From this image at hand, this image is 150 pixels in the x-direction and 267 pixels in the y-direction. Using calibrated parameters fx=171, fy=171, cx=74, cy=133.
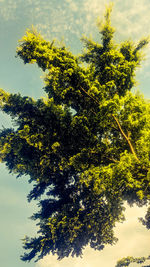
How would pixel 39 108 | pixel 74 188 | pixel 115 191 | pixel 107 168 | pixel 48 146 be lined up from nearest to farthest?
pixel 107 168 → pixel 115 191 → pixel 48 146 → pixel 39 108 → pixel 74 188

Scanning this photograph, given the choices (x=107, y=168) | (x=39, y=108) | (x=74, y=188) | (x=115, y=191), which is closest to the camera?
(x=107, y=168)

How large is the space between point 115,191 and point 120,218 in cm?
416

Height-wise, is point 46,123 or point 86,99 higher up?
point 86,99

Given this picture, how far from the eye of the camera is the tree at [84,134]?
7.94m

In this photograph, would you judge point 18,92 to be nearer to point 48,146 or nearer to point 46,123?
point 46,123

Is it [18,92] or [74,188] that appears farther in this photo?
[74,188]

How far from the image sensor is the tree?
794 cm

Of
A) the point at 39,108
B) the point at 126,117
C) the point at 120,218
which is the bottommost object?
the point at 120,218

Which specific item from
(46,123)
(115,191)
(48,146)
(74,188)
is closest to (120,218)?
(74,188)

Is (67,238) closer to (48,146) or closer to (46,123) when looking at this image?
(48,146)

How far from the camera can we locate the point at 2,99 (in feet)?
31.8

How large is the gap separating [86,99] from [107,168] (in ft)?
12.6

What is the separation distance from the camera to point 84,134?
8688mm

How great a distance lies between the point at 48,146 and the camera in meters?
9.04
